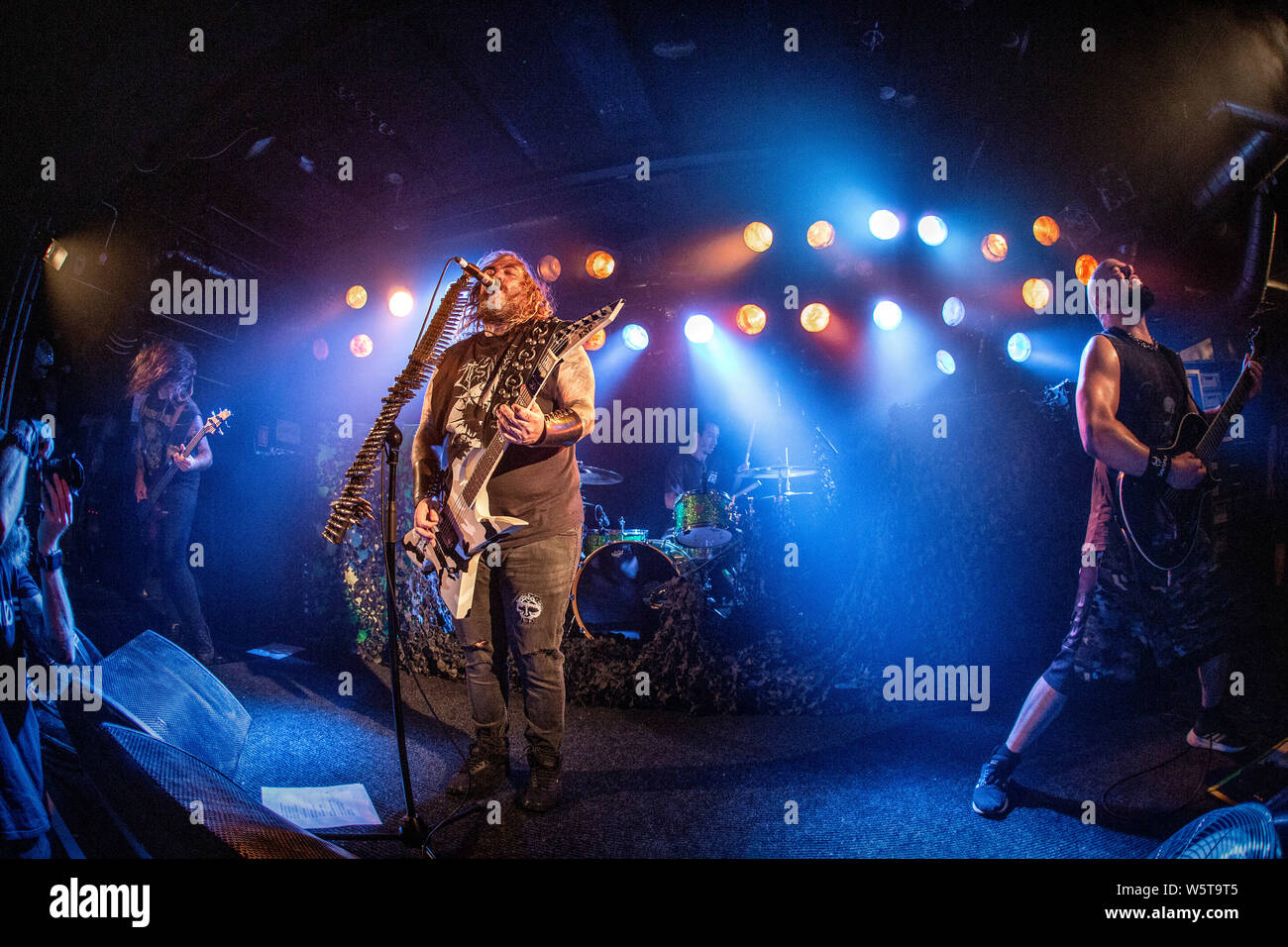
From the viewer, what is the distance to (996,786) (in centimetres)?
257

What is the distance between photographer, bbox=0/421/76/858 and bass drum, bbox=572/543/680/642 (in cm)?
307

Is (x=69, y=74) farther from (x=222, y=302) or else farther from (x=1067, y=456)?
(x=1067, y=456)

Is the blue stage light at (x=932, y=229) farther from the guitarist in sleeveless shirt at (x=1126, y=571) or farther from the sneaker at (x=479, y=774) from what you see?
the sneaker at (x=479, y=774)

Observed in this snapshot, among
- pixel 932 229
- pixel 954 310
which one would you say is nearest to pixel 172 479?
pixel 932 229

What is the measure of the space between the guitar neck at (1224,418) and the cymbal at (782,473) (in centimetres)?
215

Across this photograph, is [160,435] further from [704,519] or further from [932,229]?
[932,229]

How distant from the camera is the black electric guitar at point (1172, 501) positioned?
248cm

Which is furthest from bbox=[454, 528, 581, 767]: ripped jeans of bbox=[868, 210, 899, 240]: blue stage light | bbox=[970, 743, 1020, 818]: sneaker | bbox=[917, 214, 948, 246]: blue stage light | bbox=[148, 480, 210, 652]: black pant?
bbox=[917, 214, 948, 246]: blue stage light

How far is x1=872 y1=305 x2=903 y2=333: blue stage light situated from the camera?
6340 millimetres

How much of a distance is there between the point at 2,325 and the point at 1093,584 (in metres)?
4.88

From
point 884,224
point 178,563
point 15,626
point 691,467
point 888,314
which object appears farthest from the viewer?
point 691,467

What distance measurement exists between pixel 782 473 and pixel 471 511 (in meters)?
3.28

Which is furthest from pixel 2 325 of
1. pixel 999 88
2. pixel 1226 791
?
pixel 999 88

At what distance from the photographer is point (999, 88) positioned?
4664 mm
